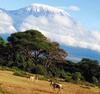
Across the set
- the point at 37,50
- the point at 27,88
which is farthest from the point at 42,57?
the point at 27,88

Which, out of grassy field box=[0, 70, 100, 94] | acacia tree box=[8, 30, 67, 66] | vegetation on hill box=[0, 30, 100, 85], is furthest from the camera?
acacia tree box=[8, 30, 67, 66]

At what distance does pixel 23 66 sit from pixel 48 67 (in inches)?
285

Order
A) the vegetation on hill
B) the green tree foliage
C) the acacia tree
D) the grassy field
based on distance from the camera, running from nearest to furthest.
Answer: the grassy field
the vegetation on hill
the green tree foliage
the acacia tree

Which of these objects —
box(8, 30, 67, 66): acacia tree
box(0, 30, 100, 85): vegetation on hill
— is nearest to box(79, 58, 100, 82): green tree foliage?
box(0, 30, 100, 85): vegetation on hill

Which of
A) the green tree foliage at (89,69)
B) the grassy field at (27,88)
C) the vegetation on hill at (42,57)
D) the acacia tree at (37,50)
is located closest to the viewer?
the grassy field at (27,88)

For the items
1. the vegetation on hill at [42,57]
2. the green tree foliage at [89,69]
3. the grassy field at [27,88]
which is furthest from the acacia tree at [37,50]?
the grassy field at [27,88]

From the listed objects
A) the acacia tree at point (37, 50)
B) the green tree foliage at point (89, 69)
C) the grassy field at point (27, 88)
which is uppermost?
the acacia tree at point (37, 50)

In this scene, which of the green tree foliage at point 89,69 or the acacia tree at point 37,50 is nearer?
the green tree foliage at point 89,69

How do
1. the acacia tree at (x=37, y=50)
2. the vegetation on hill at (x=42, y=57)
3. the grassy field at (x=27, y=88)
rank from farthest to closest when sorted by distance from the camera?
the acacia tree at (x=37, y=50), the vegetation on hill at (x=42, y=57), the grassy field at (x=27, y=88)

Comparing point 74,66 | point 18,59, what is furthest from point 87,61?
point 18,59

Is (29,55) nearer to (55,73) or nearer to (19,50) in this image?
(19,50)

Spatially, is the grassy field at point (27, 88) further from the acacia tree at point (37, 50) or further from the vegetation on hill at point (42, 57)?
the acacia tree at point (37, 50)

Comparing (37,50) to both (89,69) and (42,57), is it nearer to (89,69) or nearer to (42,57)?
(42,57)

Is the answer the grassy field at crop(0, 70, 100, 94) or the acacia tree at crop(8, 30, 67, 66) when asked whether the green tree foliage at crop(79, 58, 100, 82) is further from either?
the grassy field at crop(0, 70, 100, 94)
